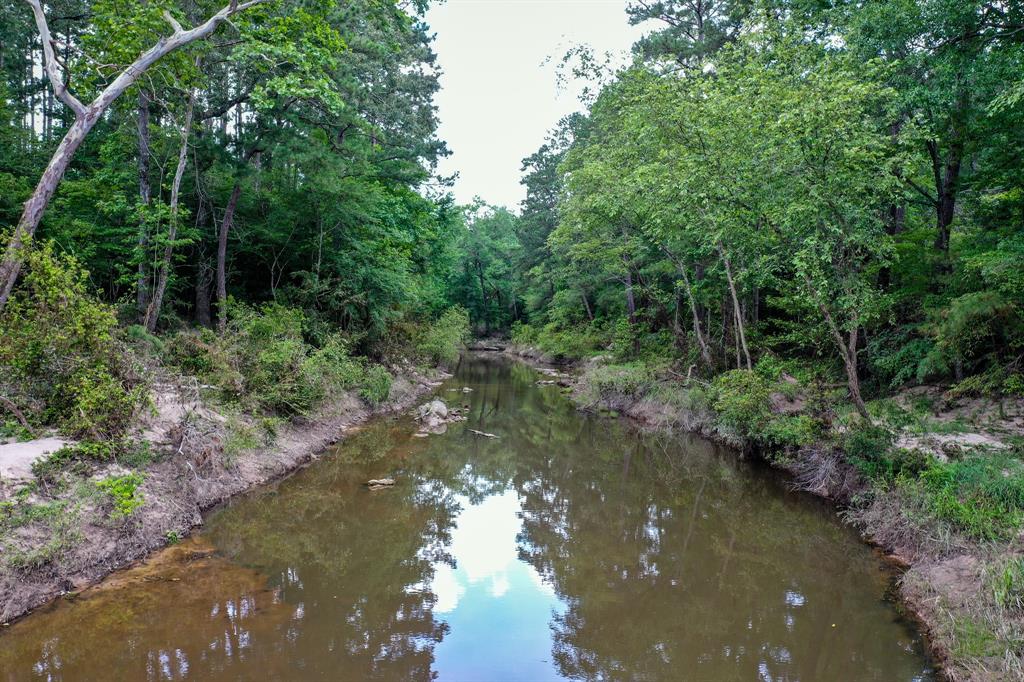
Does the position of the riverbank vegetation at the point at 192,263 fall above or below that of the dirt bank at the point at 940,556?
above

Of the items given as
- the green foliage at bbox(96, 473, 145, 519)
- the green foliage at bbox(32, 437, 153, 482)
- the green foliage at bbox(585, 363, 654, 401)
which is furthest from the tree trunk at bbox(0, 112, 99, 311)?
the green foliage at bbox(585, 363, 654, 401)

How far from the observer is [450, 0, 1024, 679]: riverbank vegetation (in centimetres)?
772

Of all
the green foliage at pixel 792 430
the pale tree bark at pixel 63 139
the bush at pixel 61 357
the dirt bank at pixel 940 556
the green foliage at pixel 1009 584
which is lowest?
the dirt bank at pixel 940 556

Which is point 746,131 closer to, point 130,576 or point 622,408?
point 622,408

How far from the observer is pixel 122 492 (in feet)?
24.0

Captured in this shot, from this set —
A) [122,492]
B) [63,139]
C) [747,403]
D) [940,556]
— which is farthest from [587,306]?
[122,492]

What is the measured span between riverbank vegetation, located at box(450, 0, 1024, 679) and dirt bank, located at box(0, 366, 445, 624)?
9.41 metres

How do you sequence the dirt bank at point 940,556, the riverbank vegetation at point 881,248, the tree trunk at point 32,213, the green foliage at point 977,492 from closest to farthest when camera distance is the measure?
1. the dirt bank at point 940,556
2. the green foliage at point 977,492
3. the riverbank vegetation at point 881,248
4. the tree trunk at point 32,213

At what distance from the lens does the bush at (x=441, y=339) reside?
25.9 m

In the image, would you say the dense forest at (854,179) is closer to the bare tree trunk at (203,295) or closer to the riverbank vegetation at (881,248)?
the riverbank vegetation at (881,248)

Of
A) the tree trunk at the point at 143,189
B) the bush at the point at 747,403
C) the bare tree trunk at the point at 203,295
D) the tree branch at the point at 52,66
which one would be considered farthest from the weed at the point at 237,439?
the bush at the point at 747,403

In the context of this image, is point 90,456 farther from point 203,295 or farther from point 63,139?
point 203,295

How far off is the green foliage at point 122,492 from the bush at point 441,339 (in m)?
17.8

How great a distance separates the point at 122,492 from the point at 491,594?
16.4ft
